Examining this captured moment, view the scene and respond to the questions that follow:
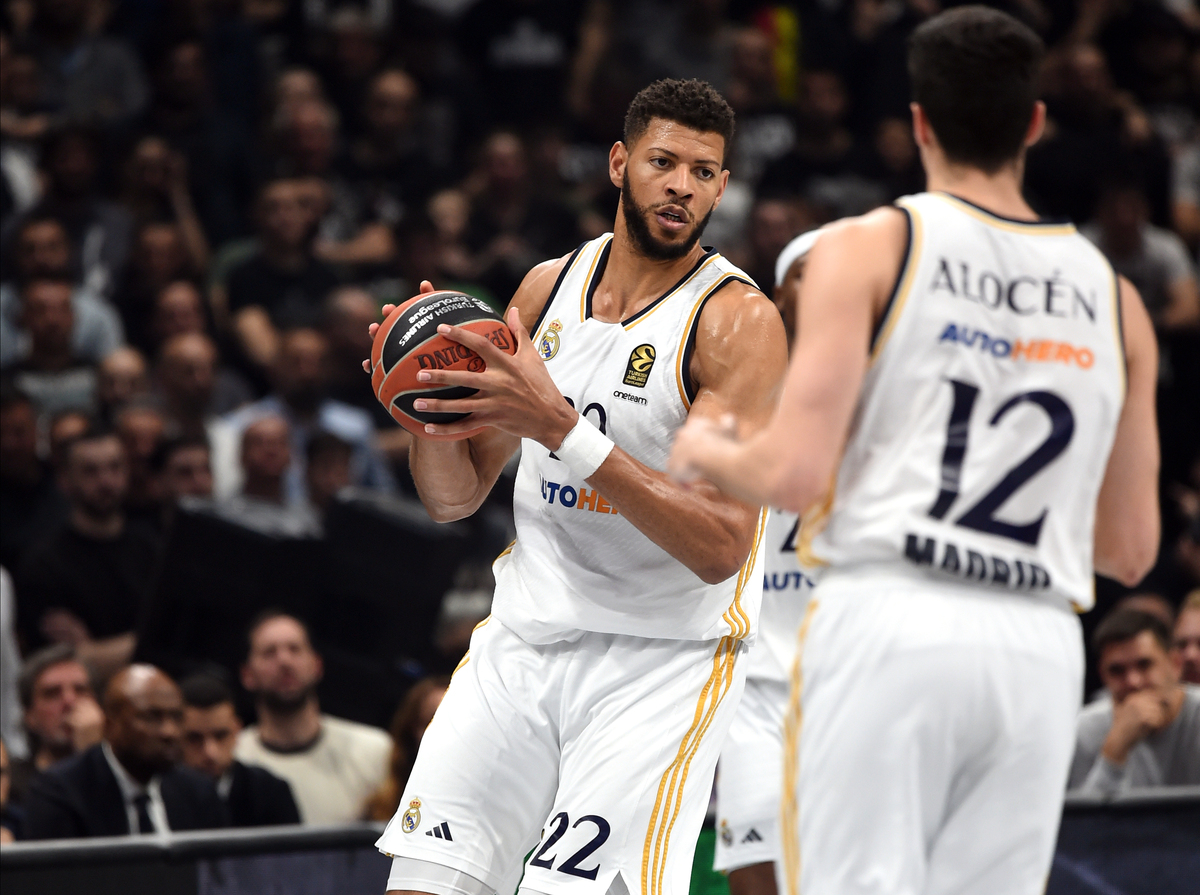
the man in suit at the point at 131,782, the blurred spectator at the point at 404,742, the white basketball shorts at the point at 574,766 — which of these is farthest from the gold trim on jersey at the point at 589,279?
the man in suit at the point at 131,782

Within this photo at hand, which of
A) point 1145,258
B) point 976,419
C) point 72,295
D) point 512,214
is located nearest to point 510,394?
point 976,419

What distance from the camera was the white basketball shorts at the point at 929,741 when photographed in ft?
9.36

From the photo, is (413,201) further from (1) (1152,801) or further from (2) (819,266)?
(2) (819,266)

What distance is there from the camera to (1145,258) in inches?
439

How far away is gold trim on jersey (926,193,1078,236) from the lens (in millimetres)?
3025

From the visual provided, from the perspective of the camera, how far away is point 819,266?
9.57 ft

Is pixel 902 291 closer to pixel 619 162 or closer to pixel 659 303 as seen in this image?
pixel 659 303

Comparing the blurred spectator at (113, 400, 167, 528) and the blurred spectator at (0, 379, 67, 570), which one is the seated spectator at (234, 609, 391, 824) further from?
the blurred spectator at (0, 379, 67, 570)

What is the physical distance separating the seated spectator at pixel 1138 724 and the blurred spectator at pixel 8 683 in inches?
192

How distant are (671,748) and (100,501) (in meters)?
5.12

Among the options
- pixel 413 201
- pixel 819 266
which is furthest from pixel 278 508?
pixel 819 266

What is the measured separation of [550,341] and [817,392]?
1.42 metres

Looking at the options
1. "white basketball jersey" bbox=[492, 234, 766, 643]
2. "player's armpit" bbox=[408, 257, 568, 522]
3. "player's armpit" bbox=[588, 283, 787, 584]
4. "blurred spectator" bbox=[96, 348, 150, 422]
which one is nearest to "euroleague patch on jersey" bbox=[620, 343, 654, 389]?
"white basketball jersey" bbox=[492, 234, 766, 643]

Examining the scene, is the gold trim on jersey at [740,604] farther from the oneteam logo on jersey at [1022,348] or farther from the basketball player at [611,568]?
the oneteam logo on jersey at [1022,348]
